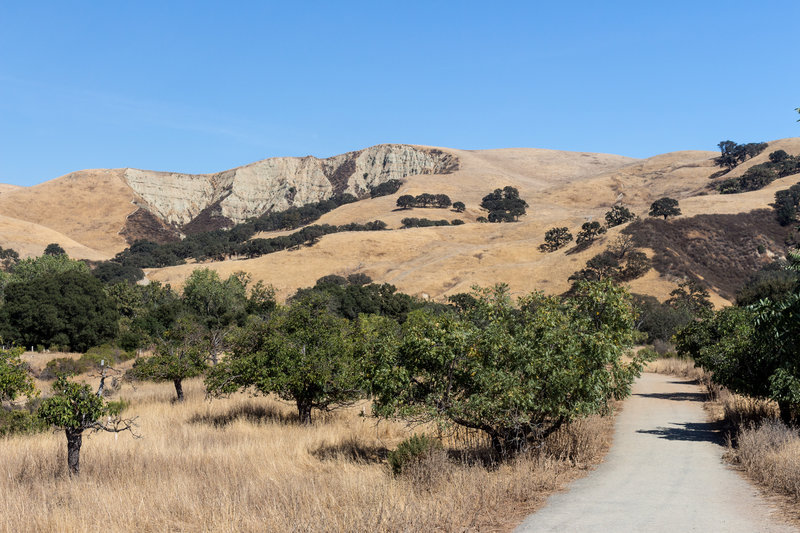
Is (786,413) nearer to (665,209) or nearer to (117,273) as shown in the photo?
(665,209)

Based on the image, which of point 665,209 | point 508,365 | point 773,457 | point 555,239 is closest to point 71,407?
point 508,365

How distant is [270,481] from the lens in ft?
35.8

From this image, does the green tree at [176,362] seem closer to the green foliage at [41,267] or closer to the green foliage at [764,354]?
the green foliage at [764,354]

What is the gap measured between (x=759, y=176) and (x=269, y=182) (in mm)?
134365

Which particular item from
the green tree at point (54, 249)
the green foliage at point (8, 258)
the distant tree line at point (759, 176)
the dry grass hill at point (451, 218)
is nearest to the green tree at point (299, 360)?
the dry grass hill at point (451, 218)

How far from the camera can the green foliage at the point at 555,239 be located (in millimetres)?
85375

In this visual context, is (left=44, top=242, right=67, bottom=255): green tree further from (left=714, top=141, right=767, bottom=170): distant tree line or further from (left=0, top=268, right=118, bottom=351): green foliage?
(left=714, top=141, right=767, bottom=170): distant tree line

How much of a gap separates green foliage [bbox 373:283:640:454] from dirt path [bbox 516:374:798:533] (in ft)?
5.05

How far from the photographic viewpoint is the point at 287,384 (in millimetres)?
16766

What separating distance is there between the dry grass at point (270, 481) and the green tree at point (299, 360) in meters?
1.12

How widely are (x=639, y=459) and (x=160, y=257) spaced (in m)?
110

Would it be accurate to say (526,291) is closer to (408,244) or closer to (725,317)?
(408,244)

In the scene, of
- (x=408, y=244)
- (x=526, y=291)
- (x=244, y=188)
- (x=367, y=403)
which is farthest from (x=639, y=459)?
(x=244, y=188)

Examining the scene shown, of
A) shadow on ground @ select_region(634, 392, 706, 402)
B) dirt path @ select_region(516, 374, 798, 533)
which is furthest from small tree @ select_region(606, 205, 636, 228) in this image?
dirt path @ select_region(516, 374, 798, 533)
